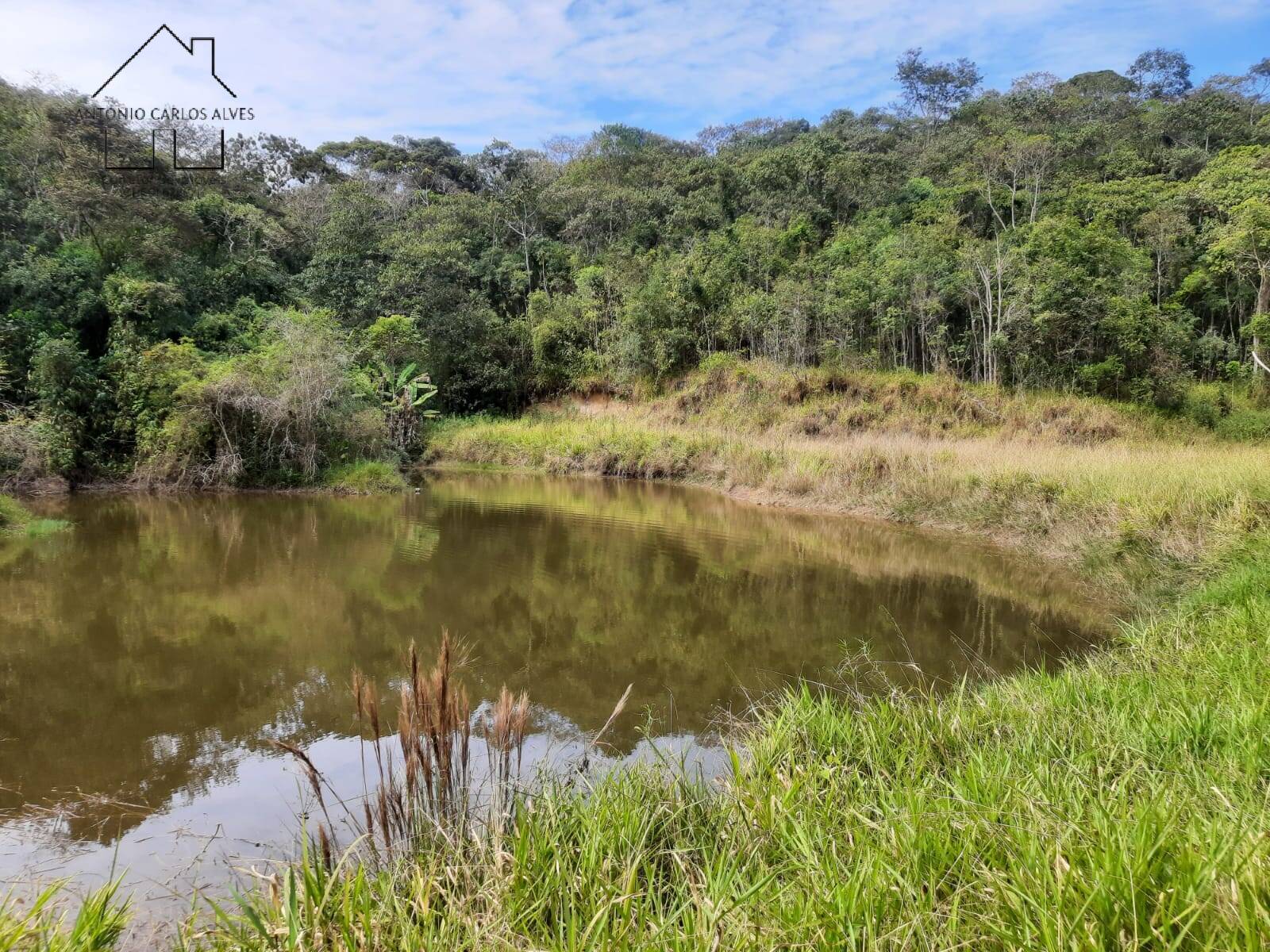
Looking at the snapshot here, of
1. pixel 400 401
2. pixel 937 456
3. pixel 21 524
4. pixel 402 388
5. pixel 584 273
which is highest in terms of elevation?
pixel 584 273

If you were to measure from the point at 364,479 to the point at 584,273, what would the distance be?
52.4ft

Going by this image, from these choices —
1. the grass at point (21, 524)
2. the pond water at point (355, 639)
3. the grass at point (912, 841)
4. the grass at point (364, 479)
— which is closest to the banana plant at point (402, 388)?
the grass at point (364, 479)

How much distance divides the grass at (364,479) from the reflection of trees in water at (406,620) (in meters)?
4.45

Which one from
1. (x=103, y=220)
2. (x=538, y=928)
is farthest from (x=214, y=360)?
(x=538, y=928)

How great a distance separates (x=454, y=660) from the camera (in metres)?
5.95

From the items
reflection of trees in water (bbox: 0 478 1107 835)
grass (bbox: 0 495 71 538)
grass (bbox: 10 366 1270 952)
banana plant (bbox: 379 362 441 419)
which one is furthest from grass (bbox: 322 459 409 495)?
grass (bbox: 10 366 1270 952)

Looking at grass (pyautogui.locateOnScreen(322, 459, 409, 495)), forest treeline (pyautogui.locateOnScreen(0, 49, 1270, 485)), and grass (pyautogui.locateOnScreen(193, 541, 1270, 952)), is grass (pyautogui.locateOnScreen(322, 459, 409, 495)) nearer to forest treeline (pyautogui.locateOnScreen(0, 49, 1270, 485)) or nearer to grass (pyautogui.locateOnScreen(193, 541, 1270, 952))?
forest treeline (pyautogui.locateOnScreen(0, 49, 1270, 485))

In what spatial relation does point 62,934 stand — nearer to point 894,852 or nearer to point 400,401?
point 894,852

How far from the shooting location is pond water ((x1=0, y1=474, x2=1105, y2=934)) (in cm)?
386

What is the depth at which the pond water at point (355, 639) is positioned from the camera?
3859 millimetres

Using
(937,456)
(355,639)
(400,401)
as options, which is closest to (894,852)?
(355,639)

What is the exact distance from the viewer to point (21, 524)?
35.4 ft

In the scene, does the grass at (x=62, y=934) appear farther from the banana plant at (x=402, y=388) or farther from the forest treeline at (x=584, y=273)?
the banana plant at (x=402, y=388)

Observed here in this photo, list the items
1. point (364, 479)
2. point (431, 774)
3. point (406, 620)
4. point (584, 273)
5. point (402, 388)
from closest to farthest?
point (431, 774) → point (406, 620) → point (364, 479) → point (402, 388) → point (584, 273)
